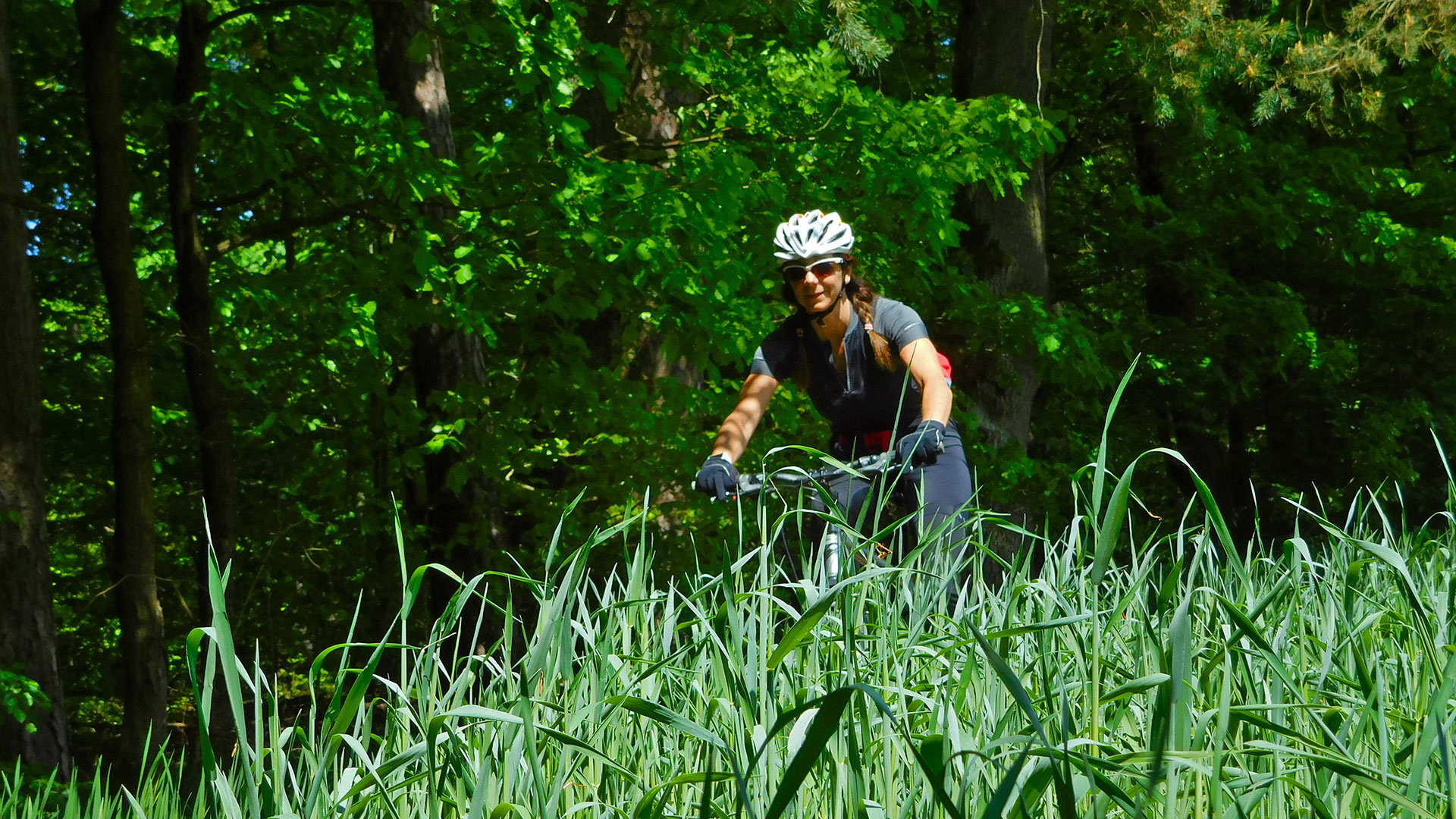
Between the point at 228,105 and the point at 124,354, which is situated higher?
the point at 228,105

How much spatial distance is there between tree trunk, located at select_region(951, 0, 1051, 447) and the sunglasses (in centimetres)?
583

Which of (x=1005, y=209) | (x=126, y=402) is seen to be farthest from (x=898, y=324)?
(x=1005, y=209)

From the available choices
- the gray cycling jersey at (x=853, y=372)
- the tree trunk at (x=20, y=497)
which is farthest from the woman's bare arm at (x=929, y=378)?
the tree trunk at (x=20, y=497)

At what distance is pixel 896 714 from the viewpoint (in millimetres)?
1893

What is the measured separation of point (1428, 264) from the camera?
1307 centimetres

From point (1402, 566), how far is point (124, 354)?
19.4 ft

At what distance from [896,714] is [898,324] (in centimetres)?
244

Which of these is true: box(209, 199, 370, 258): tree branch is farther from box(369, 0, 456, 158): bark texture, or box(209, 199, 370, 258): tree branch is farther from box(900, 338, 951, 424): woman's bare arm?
box(900, 338, 951, 424): woman's bare arm

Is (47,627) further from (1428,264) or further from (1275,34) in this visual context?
(1428,264)

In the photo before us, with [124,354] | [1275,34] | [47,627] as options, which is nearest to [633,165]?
[124,354]

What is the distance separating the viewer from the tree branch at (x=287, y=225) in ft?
22.4

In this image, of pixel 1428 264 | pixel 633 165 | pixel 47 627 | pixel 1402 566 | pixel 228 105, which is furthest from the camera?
pixel 1428 264

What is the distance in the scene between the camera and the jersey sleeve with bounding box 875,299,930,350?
414 cm

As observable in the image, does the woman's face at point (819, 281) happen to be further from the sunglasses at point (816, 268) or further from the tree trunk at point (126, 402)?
the tree trunk at point (126, 402)
